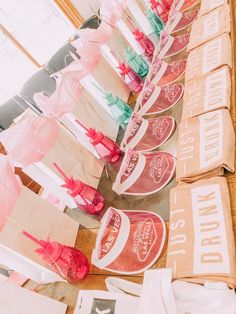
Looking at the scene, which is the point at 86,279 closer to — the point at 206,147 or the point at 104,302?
the point at 104,302

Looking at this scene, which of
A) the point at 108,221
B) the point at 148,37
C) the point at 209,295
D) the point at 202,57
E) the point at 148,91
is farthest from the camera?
the point at 148,37

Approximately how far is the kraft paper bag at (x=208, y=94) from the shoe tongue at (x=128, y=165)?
0.25 m

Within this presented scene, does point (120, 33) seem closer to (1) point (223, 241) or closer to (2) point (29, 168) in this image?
(2) point (29, 168)

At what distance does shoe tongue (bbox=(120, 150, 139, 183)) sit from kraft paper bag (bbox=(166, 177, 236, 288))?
0.89ft

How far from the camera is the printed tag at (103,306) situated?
0.88m

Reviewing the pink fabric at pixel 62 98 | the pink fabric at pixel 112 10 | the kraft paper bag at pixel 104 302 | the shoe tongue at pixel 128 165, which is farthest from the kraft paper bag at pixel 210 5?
the kraft paper bag at pixel 104 302

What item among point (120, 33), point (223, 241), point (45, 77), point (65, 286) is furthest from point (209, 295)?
point (45, 77)

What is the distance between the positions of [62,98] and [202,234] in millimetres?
764

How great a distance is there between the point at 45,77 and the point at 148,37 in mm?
1076

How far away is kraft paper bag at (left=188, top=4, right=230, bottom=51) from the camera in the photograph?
4.68ft

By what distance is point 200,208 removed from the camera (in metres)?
0.89

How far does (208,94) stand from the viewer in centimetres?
118

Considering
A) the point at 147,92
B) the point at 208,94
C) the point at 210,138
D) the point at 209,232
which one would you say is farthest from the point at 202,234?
the point at 147,92

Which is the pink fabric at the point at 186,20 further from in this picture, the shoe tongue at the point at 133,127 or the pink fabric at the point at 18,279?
the pink fabric at the point at 18,279
